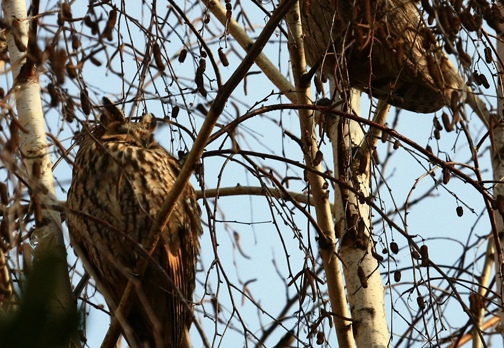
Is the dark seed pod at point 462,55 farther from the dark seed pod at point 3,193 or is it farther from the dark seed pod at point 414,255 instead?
the dark seed pod at point 3,193

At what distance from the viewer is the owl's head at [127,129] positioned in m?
3.99

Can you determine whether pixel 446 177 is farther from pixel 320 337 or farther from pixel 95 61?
pixel 95 61

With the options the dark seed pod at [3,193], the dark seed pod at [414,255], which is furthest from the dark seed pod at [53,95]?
the dark seed pod at [414,255]

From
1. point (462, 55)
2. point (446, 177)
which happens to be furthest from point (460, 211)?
point (462, 55)

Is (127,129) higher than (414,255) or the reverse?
higher

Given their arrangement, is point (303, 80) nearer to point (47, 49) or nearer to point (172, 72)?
point (172, 72)

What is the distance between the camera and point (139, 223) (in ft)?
12.4

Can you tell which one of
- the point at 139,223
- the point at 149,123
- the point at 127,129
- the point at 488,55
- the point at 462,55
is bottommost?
the point at 462,55

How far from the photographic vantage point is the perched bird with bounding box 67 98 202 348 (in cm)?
376

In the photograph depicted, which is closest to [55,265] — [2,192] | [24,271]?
[24,271]

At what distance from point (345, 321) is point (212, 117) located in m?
1.21

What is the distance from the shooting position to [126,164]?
3.84 meters

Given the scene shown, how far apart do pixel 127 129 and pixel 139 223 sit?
464mm

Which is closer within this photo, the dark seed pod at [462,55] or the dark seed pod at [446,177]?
the dark seed pod at [462,55]
